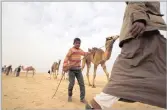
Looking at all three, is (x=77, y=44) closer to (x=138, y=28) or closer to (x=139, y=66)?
(x=138, y=28)

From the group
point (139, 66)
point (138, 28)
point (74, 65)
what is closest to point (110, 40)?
point (74, 65)

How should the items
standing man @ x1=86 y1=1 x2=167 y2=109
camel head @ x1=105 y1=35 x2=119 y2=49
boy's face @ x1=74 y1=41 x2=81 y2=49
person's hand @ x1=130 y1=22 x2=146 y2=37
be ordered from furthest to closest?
boy's face @ x1=74 y1=41 x2=81 y2=49 → camel head @ x1=105 y1=35 x2=119 y2=49 → person's hand @ x1=130 y1=22 x2=146 y2=37 → standing man @ x1=86 y1=1 x2=167 y2=109

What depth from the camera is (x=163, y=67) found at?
3.42m

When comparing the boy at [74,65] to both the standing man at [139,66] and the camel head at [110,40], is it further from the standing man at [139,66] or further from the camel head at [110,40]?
the standing man at [139,66]

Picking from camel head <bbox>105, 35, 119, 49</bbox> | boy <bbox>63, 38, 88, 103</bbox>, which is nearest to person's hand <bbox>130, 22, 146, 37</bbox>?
camel head <bbox>105, 35, 119, 49</bbox>

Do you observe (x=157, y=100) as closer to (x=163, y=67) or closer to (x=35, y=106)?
(x=163, y=67)

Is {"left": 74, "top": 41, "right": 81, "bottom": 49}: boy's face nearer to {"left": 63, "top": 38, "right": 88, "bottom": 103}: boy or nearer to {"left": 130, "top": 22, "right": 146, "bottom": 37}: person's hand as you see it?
{"left": 63, "top": 38, "right": 88, "bottom": 103}: boy

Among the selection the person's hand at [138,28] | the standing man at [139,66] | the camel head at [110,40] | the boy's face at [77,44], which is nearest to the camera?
the standing man at [139,66]

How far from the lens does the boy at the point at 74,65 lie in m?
7.54

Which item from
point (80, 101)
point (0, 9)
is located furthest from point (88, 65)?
point (0, 9)

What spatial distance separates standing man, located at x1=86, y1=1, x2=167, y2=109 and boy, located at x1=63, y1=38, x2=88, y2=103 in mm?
3802

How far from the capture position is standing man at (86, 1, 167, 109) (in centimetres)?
335

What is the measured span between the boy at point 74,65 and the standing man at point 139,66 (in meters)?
3.80

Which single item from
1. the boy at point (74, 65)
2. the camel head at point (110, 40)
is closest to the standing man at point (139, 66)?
the camel head at point (110, 40)
